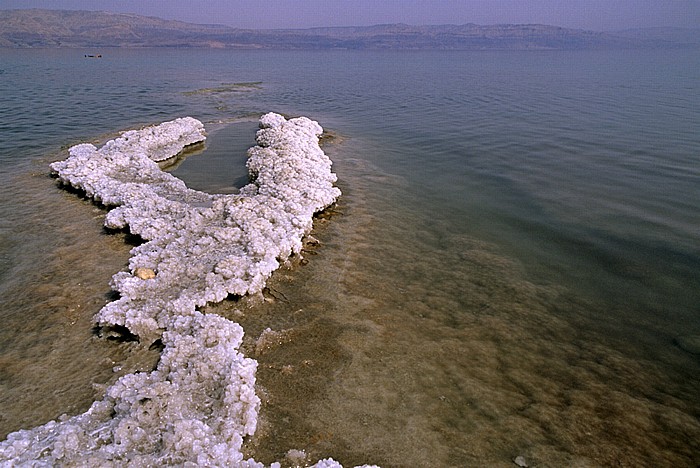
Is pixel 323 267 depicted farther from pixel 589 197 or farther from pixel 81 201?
pixel 589 197

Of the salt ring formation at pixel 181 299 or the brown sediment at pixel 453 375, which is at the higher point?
the salt ring formation at pixel 181 299

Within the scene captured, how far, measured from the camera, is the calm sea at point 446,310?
15.3 ft

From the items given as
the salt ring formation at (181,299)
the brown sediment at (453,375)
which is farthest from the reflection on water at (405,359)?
the salt ring formation at (181,299)

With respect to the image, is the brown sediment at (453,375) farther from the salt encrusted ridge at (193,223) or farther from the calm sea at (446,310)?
the salt encrusted ridge at (193,223)

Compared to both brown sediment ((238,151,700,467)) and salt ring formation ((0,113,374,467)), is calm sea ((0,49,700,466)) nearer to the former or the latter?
brown sediment ((238,151,700,467))

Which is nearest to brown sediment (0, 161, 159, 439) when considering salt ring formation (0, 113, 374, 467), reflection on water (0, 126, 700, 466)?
reflection on water (0, 126, 700, 466)

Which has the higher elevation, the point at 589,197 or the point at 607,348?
the point at 589,197

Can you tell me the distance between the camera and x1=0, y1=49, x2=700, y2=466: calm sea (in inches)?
184

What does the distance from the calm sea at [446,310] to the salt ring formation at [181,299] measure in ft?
1.16

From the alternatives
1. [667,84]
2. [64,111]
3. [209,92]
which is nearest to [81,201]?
[64,111]

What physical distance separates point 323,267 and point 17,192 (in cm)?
908

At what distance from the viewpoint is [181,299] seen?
245 inches

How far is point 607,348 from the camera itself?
6105 millimetres

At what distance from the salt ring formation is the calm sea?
0.35 m
